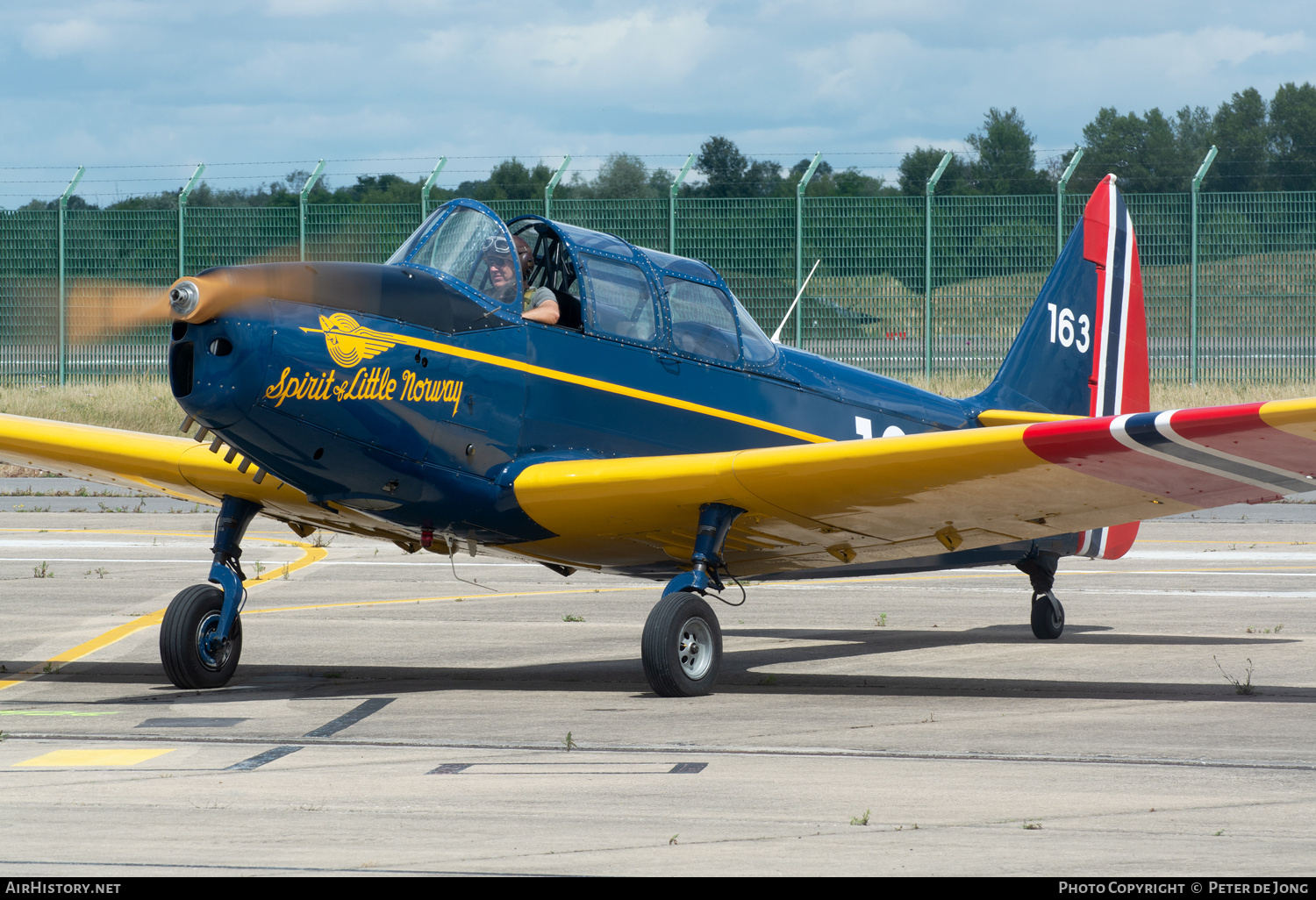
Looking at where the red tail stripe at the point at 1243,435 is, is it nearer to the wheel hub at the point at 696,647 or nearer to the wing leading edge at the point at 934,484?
the wing leading edge at the point at 934,484

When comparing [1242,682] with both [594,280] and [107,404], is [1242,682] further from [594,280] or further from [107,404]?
[107,404]

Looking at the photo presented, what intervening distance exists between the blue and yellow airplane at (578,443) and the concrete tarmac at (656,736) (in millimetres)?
851

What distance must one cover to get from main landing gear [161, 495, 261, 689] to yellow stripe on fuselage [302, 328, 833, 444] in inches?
84.0

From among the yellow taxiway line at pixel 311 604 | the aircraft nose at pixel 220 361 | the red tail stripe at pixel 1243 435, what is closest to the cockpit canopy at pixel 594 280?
the aircraft nose at pixel 220 361

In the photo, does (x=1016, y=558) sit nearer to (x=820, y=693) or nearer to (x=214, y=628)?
(x=820, y=693)

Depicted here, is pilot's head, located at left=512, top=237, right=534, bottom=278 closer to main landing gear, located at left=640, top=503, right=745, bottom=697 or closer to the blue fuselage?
the blue fuselage

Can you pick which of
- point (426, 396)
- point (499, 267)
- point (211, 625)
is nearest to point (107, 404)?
point (211, 625)

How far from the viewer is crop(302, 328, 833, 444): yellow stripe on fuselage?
779 cm

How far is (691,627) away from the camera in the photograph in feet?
27.0

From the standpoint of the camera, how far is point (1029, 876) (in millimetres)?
4176

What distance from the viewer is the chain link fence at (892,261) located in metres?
26.8

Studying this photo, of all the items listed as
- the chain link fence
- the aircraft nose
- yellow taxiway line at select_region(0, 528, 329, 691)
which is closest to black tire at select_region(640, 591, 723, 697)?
the aircraft nose

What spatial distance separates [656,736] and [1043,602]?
4.83m

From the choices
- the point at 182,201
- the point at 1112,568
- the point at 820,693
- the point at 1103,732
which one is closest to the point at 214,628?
the point at 820,693
